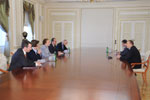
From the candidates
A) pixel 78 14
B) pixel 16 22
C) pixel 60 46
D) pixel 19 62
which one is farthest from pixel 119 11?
pixel 19 62

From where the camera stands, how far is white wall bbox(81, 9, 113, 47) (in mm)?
8242

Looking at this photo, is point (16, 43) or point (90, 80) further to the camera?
point (16, 43)

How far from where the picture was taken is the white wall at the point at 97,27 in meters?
8.24

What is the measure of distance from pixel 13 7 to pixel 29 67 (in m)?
3.73

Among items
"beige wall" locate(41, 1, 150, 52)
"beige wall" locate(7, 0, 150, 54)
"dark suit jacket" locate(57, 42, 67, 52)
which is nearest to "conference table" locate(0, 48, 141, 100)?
"dark suit jacket" locate(57, 42, 67, 52)

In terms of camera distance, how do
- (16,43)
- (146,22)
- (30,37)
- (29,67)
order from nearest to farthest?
(29,67)
(16,43)
(30,37)
(146,22)

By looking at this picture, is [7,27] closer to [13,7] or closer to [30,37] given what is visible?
[13,7]

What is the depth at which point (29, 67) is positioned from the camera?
8.50 ft

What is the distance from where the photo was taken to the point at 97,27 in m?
8.39

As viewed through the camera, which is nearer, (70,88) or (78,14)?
(70,88)

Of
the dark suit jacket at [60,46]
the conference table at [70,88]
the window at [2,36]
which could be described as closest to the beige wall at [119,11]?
the dark suit jacket at [60,46]

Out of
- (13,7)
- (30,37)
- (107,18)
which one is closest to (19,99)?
(13,7)

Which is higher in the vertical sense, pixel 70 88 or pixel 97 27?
pixel 97 27

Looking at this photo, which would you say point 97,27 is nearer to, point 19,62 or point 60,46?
point 60,46
